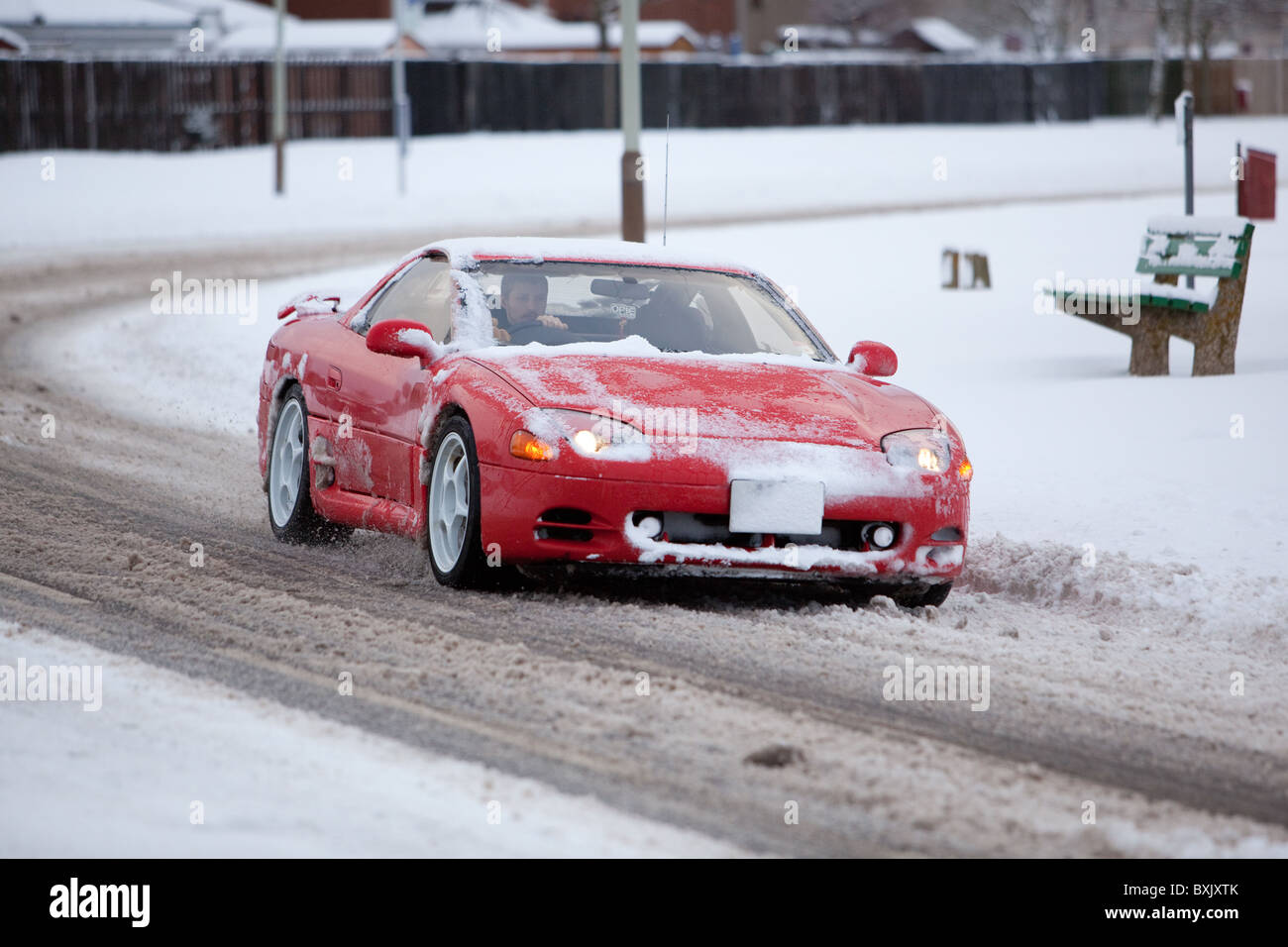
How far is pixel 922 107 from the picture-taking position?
56625mm

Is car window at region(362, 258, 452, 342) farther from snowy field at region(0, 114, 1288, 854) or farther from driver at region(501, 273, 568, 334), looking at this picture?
snowy field at region(0, 114, 1288, 854)

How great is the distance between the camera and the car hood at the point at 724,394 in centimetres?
661

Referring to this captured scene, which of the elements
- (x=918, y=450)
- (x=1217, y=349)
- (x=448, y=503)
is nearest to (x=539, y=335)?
(x=448, y=503)

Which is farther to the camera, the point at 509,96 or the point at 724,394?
the point at 509,96

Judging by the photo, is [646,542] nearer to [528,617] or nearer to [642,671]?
[528,617]

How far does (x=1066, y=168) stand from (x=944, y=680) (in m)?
42.6

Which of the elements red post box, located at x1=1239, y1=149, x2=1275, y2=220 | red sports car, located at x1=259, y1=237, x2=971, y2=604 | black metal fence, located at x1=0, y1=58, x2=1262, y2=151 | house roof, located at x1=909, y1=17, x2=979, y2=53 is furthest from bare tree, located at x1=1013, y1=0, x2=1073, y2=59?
red sports car, located at x1=259, y1=237, x2=971, y2=604

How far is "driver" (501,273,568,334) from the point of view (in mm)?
7461

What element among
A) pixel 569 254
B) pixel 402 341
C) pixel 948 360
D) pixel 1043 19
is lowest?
pixel 948 360

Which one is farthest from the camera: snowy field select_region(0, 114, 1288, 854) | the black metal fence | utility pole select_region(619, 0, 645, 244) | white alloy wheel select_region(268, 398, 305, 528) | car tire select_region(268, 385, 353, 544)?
the black metal fence

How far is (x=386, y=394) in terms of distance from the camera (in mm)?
7492

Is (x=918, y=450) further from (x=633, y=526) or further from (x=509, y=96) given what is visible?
(x=509, y=96)

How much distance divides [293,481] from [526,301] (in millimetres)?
1505

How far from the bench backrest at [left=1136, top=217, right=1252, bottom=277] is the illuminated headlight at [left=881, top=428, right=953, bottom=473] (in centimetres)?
559
